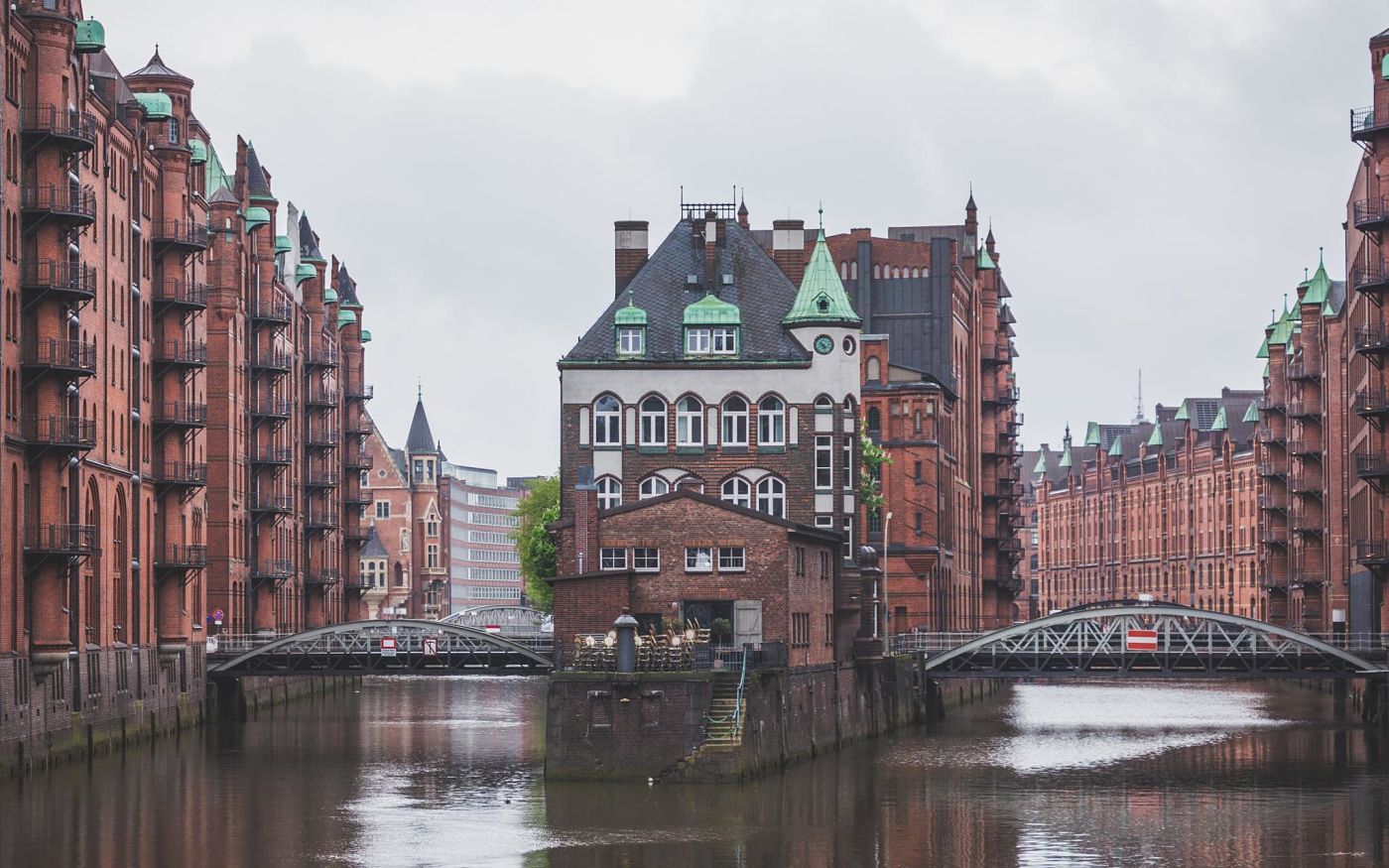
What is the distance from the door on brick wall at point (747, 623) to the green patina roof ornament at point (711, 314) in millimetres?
19083

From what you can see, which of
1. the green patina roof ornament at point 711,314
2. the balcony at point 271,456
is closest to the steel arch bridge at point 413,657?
the green patina roof ornament at point 711,314

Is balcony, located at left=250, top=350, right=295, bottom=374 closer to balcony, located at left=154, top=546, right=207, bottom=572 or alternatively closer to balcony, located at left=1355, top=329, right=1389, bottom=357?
balcony, located at left=154, top=546, right=207, bottom=572

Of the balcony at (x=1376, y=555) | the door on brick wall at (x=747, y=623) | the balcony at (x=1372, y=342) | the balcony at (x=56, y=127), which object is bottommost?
the door on brick wall at (x=747, y=623)

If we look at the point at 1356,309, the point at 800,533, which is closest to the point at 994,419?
the point at 1356,309

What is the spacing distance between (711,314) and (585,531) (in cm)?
1811

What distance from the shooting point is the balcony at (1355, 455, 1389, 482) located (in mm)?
96688

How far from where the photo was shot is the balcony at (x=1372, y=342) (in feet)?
318

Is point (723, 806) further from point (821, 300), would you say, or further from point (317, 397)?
point (317, 397)

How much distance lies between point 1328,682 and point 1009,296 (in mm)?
44191

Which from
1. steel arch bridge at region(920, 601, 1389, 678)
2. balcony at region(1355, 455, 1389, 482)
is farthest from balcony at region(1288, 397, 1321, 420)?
steel arch bridge at region(920, 601, 1389, 678)

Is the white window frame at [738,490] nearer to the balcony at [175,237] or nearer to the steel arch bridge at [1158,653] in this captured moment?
the steel arch bridge at [1158,653]

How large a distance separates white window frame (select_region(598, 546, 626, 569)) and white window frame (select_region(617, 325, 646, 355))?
17.9 metres

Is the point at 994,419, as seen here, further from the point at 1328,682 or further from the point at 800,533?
the point at 800,533

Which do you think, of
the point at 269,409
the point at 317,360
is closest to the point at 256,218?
the point at 269,409
